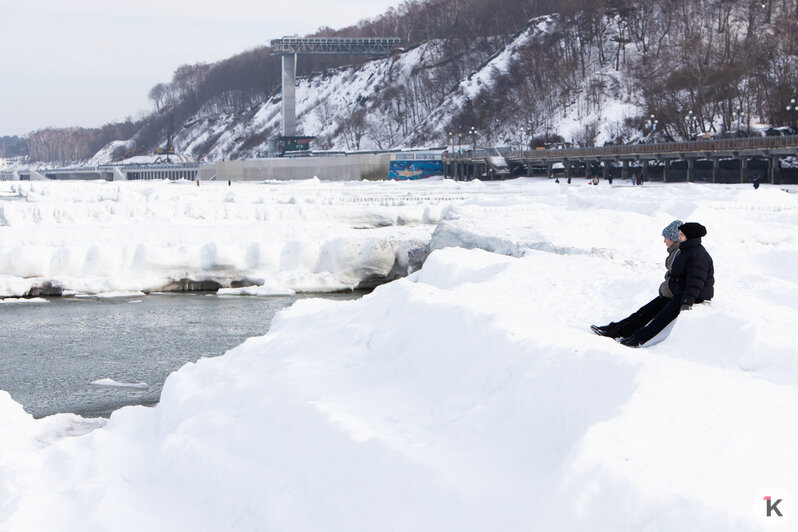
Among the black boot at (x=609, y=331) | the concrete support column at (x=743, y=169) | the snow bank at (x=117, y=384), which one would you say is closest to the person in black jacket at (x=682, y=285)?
the black boot at (x=609, y=331)

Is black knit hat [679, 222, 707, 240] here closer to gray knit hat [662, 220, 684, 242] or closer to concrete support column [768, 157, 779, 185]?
gray knit hat [662, 220, 684, 242]

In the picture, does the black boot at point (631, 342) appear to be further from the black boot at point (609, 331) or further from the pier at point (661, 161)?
the pier at point (661, 161)

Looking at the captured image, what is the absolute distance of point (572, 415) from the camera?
604 cm

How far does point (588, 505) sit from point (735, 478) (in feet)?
2.74

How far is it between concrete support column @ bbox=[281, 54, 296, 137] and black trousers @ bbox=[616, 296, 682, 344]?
350 feet

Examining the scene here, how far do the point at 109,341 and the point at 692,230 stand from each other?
512 inches

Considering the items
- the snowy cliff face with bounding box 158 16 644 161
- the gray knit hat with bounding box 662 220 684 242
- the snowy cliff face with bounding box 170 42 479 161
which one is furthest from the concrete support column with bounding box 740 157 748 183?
the snowy cliff face with bounding box 170 42 479 161

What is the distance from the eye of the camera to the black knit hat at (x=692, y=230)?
27.2ft

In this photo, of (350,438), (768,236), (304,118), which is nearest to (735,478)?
(350,438)

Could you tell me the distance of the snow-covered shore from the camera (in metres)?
5.08

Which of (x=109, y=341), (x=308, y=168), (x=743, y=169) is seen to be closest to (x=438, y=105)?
(x=308, y=168)

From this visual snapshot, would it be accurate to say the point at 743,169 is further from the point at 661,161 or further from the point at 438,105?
the point at 438,105

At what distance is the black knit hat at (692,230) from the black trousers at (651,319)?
25.3 inches

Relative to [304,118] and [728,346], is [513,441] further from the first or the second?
[304,118]
